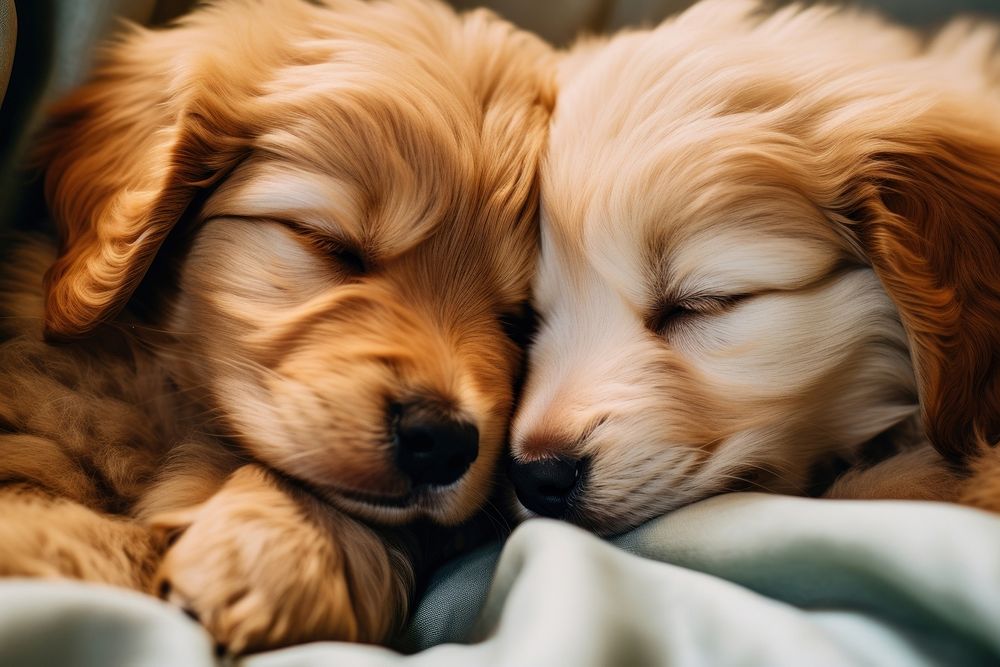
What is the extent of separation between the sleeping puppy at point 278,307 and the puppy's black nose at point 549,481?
62 mm

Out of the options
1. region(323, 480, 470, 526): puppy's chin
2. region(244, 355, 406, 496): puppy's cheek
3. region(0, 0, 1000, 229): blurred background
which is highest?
region(0, 0, 1000, 229): blurred background

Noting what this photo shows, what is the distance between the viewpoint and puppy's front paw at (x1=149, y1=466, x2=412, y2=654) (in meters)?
1.02

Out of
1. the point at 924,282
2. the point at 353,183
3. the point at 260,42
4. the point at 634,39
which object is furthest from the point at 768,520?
the point at 260,42

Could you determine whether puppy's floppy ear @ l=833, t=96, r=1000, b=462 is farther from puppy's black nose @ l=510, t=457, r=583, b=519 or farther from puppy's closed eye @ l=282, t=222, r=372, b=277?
puppy's closed eye @ l=282, t=222, r=372, b=277

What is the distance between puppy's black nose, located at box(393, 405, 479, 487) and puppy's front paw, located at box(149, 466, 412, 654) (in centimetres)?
13

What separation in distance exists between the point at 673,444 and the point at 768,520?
0.83 ft

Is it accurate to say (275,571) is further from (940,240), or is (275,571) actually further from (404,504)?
(940,240)

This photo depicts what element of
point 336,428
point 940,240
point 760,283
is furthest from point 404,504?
point 940,240

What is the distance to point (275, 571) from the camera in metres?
1.06

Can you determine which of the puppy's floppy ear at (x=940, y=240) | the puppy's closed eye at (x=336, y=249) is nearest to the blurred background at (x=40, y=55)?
the puppy's closed eye at (x=336, y=249)

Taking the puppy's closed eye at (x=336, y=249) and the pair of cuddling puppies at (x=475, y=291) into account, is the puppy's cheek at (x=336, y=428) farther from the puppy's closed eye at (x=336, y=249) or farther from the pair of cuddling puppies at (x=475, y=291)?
the puppy's closed eye at (x=336, y=249)

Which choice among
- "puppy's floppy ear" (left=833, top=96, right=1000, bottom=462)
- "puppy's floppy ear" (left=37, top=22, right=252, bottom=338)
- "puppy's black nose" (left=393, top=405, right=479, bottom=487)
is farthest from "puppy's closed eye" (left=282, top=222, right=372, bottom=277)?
"puppy's floppy ear" (left=833, top=96, right=1000, bottom=462)

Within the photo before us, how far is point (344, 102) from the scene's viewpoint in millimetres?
1326

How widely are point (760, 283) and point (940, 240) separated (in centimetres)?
26
